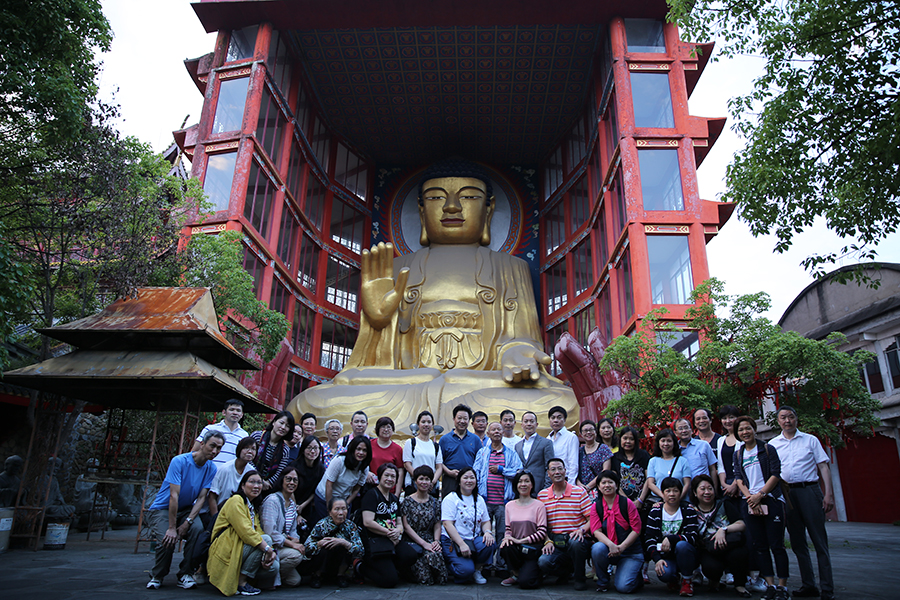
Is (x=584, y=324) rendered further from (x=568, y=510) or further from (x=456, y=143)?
(x=568, y=510)

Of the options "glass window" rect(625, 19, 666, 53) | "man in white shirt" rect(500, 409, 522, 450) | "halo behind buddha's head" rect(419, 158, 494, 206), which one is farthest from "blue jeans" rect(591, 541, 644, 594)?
"glass window" rect(625, 19, 666, 53)

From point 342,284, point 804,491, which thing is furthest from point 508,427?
point 342,284

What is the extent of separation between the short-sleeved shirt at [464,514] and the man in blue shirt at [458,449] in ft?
1.03

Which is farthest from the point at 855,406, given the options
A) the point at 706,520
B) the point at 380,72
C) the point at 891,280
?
the point at 380,72

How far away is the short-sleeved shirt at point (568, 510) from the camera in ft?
13.9

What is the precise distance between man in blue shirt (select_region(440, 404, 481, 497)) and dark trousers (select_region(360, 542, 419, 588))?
0.68m

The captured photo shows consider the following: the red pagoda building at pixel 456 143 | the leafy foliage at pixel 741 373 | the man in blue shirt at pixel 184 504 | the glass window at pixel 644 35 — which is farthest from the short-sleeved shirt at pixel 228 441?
the glass window at pixel 644 35

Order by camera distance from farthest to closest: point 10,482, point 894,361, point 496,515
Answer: point 894,361 < point 10,482 < point 496,515

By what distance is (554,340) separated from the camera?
46.9 ft

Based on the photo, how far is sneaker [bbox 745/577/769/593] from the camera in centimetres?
384

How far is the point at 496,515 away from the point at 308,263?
10060mm

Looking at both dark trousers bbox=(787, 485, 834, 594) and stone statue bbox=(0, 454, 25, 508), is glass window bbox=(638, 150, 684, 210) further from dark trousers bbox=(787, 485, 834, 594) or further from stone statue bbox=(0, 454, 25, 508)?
stone statue bbox=(0, 454, 25, 508)

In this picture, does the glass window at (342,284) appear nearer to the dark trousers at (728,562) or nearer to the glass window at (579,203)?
the glass window at (579,203)

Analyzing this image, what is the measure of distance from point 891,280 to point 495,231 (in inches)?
Answer: 349
